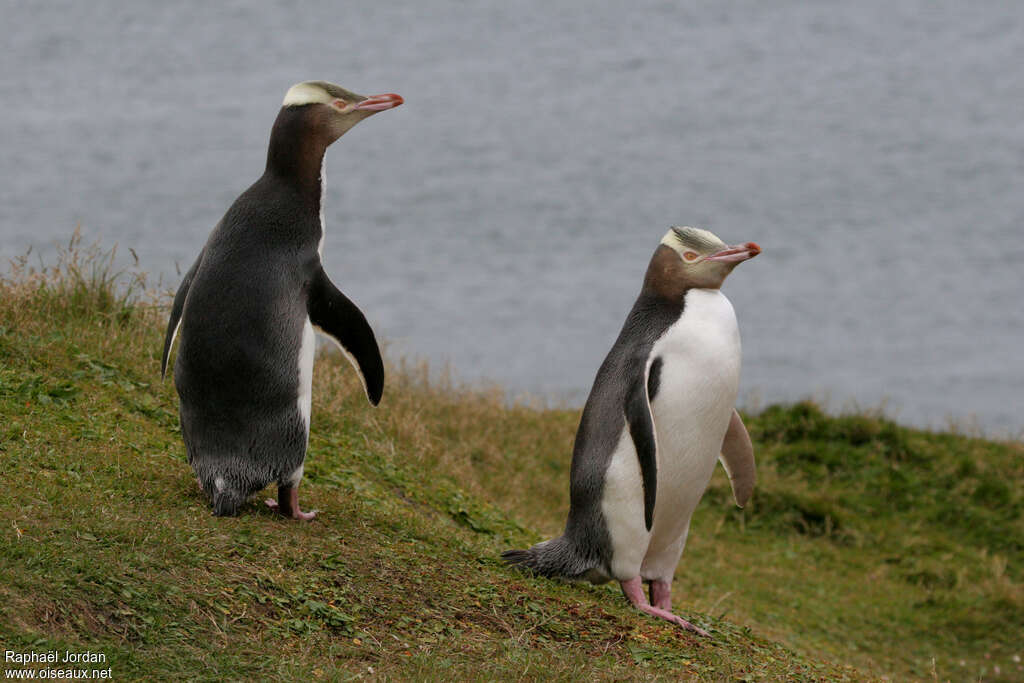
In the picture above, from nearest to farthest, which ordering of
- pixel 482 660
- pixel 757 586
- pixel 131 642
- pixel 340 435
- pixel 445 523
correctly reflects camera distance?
pixel 131 642
pixel 482 660
pixel 445 523
pixel 340 435
pixel 757 586

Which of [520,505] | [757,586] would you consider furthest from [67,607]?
[757,586]

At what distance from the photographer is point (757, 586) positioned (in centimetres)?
888

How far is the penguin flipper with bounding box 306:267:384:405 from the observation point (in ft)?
17.5

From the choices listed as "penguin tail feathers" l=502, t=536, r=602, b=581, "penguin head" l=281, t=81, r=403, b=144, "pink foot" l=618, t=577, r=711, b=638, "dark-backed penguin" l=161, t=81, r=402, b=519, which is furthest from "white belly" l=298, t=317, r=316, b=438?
"pink foot" l=618, t=577, r=711, b=638

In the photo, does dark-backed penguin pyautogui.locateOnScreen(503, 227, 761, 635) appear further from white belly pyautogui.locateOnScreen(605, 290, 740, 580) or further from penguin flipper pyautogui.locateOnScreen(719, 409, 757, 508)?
penguin flipper pyautogui.locateOnScreen(719, 409, 757, 508)

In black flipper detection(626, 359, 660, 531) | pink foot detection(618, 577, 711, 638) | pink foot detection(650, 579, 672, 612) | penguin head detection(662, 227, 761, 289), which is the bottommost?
pink foot detection(650, 579, 672, 612)

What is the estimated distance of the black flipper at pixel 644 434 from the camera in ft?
17.7

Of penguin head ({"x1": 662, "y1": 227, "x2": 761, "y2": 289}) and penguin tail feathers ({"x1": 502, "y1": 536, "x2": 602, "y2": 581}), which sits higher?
penguin head ({"x1": 662, "y1": 227, "x2": 761, "y2": 289})

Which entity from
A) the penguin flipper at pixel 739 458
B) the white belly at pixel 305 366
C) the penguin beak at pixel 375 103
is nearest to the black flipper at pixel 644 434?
the penguin flipper at pixel 739 458

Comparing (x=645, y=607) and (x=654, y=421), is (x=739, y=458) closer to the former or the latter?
(x=654, y=421)

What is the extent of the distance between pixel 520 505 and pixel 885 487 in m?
3.35

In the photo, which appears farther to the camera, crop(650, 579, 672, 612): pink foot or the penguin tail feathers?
crop(650, 579, 672, 612): pink foot

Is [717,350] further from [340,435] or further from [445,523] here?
[340,435]

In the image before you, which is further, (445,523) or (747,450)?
(445,523)
